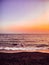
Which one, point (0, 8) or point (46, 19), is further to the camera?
point (46, 19)

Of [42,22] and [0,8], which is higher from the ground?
[0,8]

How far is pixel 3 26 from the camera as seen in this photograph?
4.33 meters

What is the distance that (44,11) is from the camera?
433cm
